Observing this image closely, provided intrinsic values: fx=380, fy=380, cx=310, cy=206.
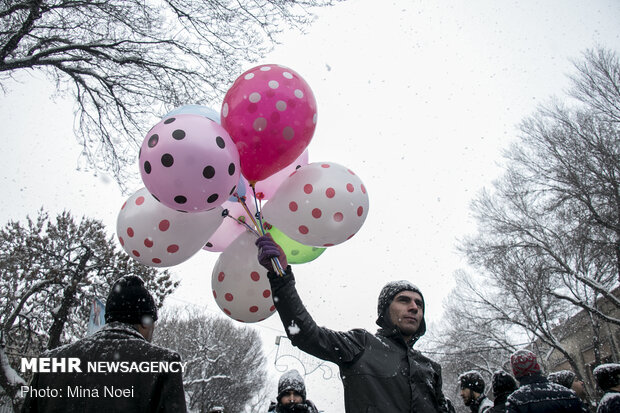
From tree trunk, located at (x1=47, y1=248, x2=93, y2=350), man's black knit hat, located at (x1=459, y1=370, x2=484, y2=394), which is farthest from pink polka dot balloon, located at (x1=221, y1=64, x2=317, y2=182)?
tree trunk, located at (x1=47, y1=248, x2=93, y2=350)

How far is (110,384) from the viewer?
1.76 meters

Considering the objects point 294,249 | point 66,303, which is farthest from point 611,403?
point 66,303

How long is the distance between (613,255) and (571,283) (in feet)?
14.7

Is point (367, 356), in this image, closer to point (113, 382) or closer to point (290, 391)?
point (113, 382)

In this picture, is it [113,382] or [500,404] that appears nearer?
[113,382]

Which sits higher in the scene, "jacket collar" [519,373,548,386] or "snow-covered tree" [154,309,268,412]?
"snow-covered tree" [154,309,268,412]

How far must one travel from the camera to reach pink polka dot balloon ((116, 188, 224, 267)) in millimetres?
2619

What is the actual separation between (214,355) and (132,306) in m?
26.6

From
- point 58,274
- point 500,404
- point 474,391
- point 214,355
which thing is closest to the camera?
point 500,404

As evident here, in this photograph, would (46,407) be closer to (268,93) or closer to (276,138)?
(276,138)

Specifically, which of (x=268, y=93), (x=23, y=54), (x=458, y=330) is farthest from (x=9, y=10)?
(x=458, y=330)

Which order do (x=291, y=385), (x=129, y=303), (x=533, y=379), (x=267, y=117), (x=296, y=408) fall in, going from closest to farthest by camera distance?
1. (x=129, y=303)
2. (x=267, y=117)
3. (x=533, y=379)
4. (x=296, y=408)
5. (x=291, y=385)

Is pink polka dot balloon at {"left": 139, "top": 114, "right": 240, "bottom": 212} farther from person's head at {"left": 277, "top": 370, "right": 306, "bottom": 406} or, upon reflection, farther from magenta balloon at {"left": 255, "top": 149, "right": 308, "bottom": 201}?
person's head at {"left": 277, "top": 370, "right": 306, "bottom": 406}

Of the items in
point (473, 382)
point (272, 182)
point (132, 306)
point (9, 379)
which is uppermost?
point (272, 182)
